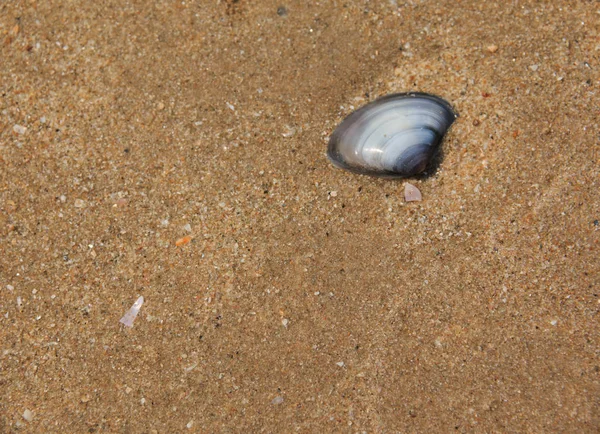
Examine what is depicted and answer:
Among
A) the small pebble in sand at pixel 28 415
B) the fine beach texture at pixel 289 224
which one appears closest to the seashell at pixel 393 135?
the fine beach texture at pixel 289 224

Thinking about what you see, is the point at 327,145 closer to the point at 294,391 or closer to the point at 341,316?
the point at 341,316

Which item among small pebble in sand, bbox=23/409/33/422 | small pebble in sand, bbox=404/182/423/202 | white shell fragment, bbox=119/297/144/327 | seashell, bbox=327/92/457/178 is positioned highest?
seashell, bbox=327/92/457/178

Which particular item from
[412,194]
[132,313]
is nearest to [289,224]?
[412,194]

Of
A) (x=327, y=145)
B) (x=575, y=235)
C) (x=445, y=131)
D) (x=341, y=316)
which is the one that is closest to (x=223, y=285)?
(x=341, y=316)

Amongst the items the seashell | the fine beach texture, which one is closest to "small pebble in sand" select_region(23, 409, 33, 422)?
the fine beach texture

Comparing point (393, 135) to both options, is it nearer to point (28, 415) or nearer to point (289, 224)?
point (289, 224)

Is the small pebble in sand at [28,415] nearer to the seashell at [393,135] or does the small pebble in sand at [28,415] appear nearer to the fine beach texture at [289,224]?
the fine beach texture at [289,224]

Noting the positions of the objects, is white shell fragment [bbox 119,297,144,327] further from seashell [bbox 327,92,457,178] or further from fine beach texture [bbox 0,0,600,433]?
seashell [bbox 327,92,457,178]
